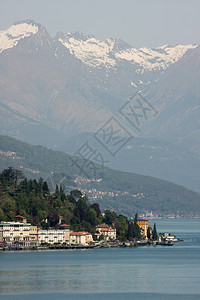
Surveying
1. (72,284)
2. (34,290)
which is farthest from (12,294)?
(72,284)

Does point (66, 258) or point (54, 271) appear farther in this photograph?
point (66, 258)

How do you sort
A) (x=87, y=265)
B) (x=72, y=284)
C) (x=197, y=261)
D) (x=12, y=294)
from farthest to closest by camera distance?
(x=197, y=261), (x=87, y=265), (x=72, y=284), (x=12, y=294)

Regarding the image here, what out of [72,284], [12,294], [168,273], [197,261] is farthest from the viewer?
[197,261]

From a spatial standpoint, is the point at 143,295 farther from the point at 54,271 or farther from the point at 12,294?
the point at 54,271

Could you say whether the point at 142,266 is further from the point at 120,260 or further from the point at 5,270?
the point at 5,270

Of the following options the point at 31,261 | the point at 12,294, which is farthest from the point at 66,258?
the point at 12,294

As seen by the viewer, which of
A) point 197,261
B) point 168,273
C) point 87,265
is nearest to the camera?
point 168,273
